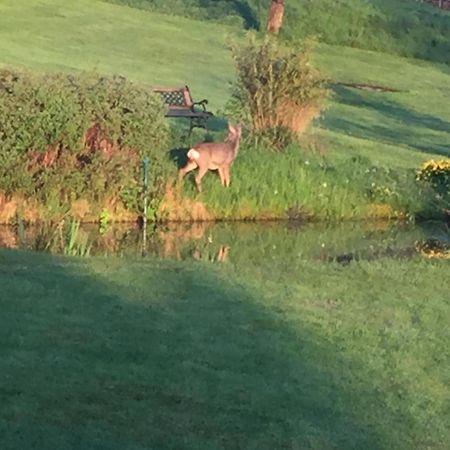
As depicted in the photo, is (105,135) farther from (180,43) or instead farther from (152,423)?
(180,43)

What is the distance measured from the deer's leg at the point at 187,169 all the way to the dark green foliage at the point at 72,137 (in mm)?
497

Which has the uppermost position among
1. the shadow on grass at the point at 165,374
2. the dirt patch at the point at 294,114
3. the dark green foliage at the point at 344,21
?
the shadow on grass at the point at 165,374

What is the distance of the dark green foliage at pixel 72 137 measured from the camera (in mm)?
20578

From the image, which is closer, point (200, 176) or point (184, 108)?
point (200, 176)

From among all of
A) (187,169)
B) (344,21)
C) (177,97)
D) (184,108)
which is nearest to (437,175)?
(187,169)

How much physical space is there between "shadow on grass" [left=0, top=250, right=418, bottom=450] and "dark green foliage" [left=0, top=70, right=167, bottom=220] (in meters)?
7.58

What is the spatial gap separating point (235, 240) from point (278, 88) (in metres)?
5.47

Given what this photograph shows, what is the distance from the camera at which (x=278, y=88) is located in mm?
24672

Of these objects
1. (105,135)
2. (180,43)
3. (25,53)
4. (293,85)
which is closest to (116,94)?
(105,135)

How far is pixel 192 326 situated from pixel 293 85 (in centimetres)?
1383

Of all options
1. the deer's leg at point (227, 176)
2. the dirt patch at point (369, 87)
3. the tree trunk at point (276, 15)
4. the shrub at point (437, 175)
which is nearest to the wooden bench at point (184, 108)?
the deer's leg at point (227, 176)

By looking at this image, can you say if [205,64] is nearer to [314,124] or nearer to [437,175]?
[314,124]

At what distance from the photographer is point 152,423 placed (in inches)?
336

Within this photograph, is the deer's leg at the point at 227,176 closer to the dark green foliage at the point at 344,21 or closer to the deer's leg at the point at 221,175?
the deer's leg at the point at 221,175
